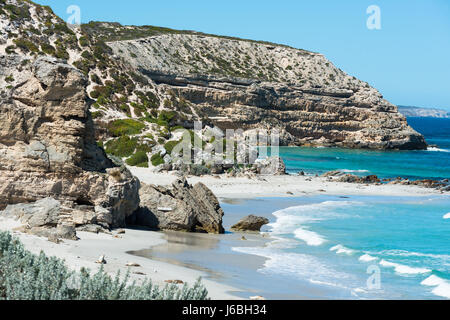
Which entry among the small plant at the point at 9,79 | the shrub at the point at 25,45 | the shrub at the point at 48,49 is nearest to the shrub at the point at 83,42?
the shrub at the point at 48,49

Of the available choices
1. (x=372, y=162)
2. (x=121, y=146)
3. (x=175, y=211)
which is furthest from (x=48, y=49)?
(x=175, y=211)

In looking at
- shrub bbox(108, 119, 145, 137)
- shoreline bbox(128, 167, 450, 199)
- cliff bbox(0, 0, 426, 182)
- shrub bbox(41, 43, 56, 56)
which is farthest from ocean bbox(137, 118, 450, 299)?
shrub bbox(41, 43, 56, 56)

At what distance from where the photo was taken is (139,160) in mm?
33531

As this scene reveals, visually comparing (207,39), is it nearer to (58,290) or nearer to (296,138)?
(296,138)

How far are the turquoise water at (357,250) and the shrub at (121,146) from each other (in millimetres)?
11647

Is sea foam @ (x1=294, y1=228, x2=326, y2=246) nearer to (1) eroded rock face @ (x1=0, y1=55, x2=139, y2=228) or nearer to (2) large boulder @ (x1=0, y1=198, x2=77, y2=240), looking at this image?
(1) eroded rock face @ (x1=0, y1=55, x2=139, y2=228)

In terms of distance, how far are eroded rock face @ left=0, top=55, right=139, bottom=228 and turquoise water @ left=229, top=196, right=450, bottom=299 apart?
4.00 m

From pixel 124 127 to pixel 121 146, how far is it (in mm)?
4299

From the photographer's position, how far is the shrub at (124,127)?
128 feet

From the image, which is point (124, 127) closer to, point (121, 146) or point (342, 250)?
point (121, 146)

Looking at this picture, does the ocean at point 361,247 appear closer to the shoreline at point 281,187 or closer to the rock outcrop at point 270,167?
the shoreline at point 281,187

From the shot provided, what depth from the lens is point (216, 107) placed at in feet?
253
